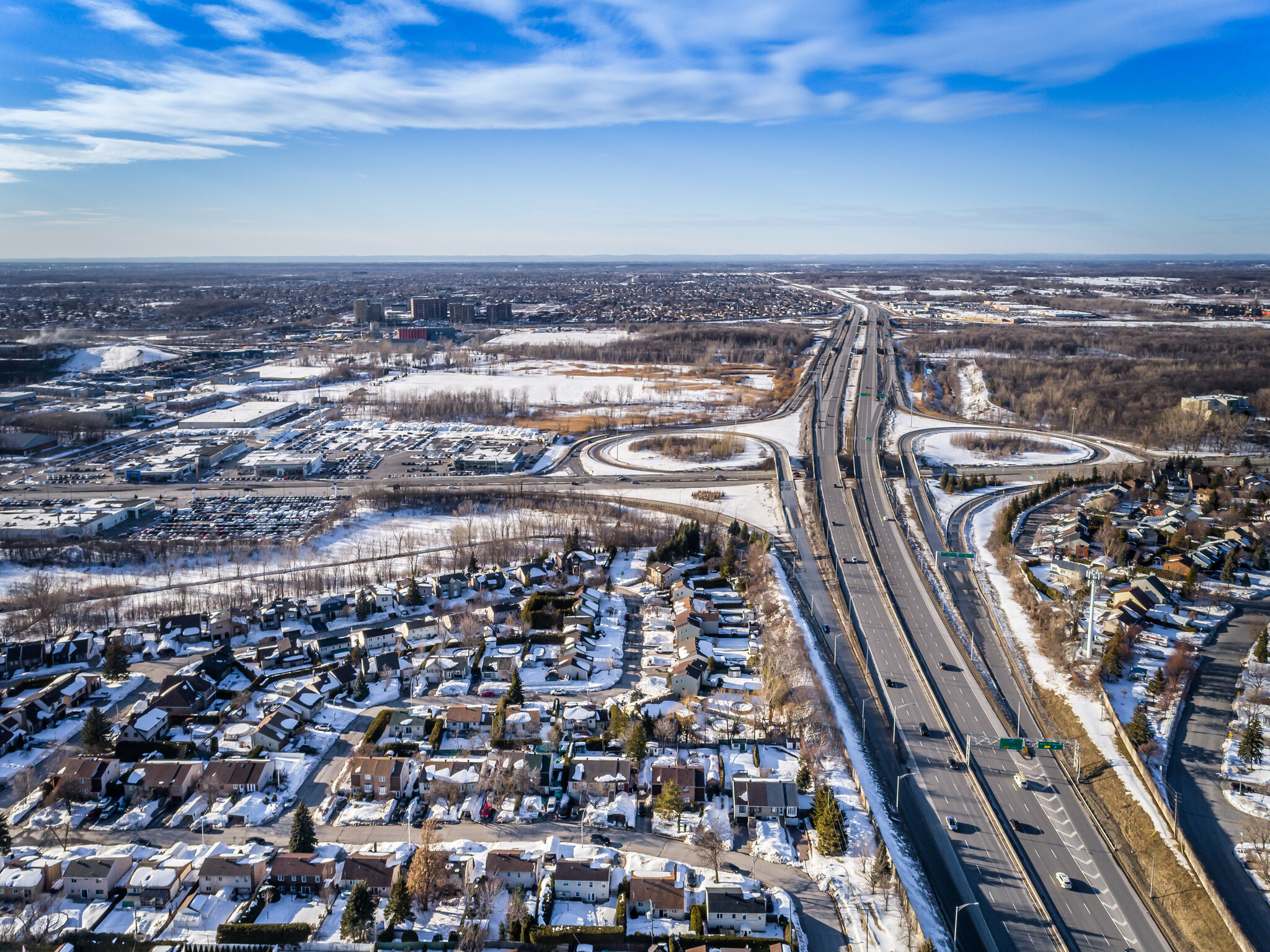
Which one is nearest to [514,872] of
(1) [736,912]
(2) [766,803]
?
(1) [736,912]

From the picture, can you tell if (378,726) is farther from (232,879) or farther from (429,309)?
(429,309)

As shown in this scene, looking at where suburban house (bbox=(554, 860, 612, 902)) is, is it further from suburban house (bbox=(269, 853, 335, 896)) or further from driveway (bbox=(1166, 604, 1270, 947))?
driveway (bbox=(1166, 604, 1270, 947))

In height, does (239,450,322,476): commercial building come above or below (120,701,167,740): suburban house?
above

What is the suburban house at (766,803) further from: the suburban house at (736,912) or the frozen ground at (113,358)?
the frozen ground at (113,358)

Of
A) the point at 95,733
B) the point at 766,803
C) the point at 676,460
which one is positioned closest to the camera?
the point at 766,803

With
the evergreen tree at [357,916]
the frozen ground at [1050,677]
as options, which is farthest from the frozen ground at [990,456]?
the evergreen tree at [357,916]

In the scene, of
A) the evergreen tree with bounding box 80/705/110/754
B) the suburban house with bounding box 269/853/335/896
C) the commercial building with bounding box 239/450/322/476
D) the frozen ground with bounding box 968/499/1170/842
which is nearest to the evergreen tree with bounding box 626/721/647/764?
the suburban house with bounding box 269/853/335/896
